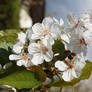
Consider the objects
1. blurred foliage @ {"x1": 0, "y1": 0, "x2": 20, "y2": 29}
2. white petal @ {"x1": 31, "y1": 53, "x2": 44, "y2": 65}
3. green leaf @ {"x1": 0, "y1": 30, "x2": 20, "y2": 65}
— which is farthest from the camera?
blurred foliage @ {"x1": 0, "y1": 0, "x2": 20, "y2": 29}

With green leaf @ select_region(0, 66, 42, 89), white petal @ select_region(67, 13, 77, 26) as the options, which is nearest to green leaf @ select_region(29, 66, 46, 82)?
green leaf @ select_region(0, 66, 42, 89)

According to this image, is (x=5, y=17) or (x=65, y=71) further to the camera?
(x=5, y=17)

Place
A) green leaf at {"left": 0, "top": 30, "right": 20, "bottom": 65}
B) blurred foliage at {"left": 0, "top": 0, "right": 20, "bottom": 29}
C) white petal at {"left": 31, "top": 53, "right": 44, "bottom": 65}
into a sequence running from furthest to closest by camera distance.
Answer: blurred foliage at {"left": 0, "top": 0, "right": 20, "bottom": 29}
green leaf at {"left": 0, "top": 30, "right": 20, "bottom": 65}
white petal at {"left": 31, "top": 53, "right": 44, "bottom": 65}

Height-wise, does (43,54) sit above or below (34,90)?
above

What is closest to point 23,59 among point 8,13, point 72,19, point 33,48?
point 33,48

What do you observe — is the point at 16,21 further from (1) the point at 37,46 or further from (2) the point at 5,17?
(1) the point at 37,46

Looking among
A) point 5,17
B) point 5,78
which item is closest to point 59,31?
point 5,78

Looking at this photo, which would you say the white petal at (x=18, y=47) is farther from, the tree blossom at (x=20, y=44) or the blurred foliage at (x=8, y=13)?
the blurred foliage at (x=8, y=13)

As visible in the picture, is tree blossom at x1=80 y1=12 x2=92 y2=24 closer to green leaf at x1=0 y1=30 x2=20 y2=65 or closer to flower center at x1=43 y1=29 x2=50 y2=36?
flower center at x1=43 y1=29 x2=50 y2=36
